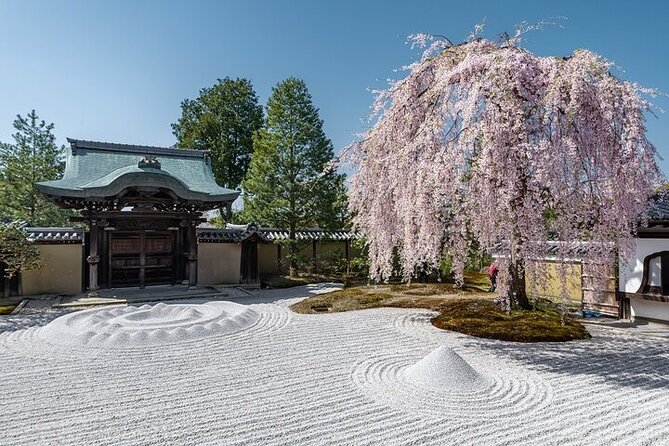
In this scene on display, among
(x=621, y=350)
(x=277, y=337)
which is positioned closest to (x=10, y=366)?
(x=277, y=337)

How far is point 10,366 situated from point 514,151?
8.78 m

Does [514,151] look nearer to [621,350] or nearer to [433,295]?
[621,350]

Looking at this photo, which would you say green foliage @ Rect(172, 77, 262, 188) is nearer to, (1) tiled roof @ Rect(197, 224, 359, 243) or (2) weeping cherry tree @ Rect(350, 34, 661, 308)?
(1) tiled roof @ Rect(197, 224, 359, 243)

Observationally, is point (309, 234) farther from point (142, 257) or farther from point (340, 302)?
point (142, 257)

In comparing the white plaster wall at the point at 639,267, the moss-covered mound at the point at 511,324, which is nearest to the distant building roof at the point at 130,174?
the moss-covered mound at the point at 511,324

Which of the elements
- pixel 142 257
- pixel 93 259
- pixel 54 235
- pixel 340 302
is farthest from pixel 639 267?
pixel 54 235

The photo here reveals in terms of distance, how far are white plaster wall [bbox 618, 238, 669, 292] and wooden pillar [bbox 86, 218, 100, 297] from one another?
48.7ft

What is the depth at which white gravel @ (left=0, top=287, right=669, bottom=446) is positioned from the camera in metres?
3.94

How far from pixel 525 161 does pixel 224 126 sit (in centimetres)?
2870

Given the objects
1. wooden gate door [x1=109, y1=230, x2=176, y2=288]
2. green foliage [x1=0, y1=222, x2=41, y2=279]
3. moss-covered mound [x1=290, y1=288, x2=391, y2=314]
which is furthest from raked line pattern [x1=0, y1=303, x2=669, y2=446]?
wooden gate door [x1=109, y1=230, x2=176, y2=288]

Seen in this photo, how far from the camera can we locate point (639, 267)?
8906 millimetres

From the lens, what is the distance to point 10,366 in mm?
5918

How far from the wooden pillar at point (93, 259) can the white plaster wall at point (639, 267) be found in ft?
48.7

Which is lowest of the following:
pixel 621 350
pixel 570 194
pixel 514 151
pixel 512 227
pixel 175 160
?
pixel 621 350
